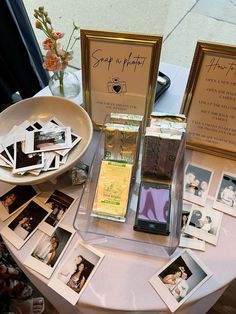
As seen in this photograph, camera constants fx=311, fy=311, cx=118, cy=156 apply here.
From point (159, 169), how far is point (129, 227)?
0.56 ft

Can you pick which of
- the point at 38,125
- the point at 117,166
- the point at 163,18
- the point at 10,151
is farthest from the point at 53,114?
the point at 163,18

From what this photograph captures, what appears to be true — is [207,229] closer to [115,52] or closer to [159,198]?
[159,198]

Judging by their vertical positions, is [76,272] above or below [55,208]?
below

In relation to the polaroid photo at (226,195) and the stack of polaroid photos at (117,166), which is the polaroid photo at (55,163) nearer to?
the stack of polaroid photos at (117,166)

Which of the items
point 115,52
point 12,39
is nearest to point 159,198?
point 115,52

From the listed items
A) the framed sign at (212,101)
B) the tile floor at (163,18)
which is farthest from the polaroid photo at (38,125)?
the tile floor at (163,18)

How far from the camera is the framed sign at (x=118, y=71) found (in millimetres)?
797

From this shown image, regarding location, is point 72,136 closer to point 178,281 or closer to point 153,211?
point 153,211

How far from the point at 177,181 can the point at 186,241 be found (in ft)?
0.53

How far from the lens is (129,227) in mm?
770

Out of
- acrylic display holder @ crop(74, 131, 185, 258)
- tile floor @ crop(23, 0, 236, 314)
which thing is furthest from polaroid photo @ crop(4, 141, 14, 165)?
tile floor @ crop(23, 0, 236, 314)

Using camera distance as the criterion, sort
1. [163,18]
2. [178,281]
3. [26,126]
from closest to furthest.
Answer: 1. [178,281]
2. [26,126]
3. [163,18]

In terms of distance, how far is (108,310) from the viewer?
69cm

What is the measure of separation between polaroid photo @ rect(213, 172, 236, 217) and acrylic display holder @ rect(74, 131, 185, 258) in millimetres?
118
